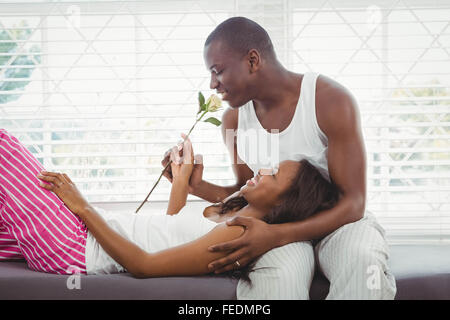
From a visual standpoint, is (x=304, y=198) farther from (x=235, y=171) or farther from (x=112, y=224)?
(x=112, y=224)

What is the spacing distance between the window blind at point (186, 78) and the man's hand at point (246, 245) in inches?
36.0

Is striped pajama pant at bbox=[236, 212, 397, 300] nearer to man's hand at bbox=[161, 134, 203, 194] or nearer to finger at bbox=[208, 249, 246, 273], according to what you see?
finger at bbox=[208, 249, 246, 273]

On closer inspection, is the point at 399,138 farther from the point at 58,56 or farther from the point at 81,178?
the point at 58,56

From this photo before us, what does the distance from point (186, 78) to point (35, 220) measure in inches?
42.7

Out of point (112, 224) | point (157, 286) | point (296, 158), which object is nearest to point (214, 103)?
point (296, 158)

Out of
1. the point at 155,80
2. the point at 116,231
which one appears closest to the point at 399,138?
the point at 155,80

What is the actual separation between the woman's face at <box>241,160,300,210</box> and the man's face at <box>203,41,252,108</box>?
0.36 m

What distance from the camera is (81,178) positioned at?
7.47ft

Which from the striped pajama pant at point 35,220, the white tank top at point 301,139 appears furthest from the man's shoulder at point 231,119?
the striped pajama pant at point 35,220

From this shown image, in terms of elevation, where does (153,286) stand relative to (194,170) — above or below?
below

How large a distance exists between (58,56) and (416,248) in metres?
1.87

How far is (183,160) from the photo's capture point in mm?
1889

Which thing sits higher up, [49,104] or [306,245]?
[49,104]
